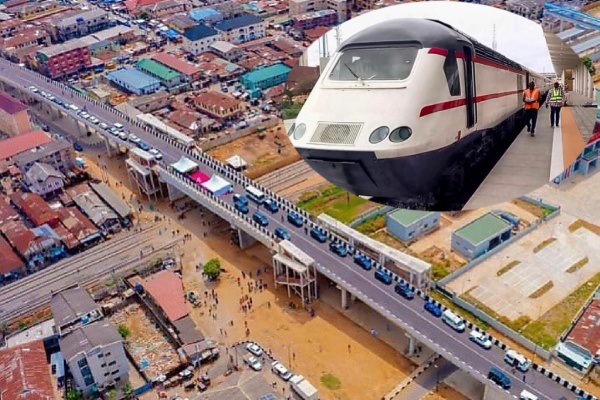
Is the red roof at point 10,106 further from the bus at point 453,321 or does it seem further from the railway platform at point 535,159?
the railway platform at point 535,159

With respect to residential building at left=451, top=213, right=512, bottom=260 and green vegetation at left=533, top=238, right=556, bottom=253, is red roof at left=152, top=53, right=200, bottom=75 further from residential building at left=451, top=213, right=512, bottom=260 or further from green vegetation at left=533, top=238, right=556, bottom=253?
green vegetation at left=533, top=238, right=556, bottom=253

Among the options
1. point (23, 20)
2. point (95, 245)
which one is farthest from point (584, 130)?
point (23, 20)

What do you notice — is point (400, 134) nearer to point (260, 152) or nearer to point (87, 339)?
point (87, 339)

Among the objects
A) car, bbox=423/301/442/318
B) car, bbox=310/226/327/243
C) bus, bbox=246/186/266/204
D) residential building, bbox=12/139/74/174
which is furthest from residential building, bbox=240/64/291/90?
car, bbox=423/301/442/318

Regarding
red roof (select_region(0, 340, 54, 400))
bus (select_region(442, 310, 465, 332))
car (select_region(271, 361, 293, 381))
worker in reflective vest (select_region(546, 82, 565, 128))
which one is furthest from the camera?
car (select_region(271, 361, 293, 381))

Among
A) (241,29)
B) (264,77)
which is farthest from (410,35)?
(241,29)

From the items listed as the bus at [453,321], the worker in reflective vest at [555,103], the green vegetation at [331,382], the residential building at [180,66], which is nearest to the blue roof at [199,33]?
the residential building at [180,66]
